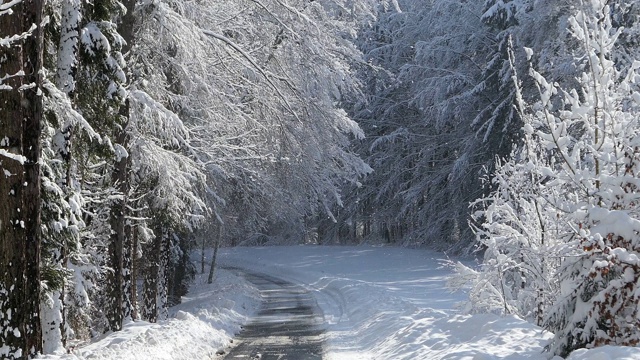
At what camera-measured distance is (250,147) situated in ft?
51.9

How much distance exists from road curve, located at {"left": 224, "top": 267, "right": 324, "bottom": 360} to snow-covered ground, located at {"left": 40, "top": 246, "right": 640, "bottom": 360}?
1.14 feet

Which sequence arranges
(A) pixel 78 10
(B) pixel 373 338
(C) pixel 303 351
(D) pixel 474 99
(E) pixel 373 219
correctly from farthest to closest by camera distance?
1. (E) pixel 373 219
2. (D) pixel 474 99
3. (B) pixel 373 338
4. (C) pixel 303 351
5. (A) pixel 78 10

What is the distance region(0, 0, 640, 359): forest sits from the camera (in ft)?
21.7

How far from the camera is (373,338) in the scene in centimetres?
1423

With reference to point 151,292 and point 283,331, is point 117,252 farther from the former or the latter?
point 283,331

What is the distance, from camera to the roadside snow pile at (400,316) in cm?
886

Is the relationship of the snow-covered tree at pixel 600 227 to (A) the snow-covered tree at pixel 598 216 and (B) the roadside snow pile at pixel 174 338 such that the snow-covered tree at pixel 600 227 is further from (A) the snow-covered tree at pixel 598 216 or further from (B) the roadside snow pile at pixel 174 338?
(B) the roadside snow pile at pixel 174 338

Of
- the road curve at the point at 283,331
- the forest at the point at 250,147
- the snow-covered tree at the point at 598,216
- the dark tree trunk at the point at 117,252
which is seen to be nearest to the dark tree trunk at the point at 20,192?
the forest at the point at 250,147

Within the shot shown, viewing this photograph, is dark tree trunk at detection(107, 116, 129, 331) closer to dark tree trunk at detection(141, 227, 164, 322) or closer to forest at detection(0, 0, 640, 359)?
forest at detection(0, 0, 640, 359)

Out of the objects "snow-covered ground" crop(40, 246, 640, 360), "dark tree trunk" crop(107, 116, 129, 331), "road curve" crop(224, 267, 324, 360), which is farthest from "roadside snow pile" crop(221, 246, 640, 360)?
"dark tree trunk" crop(107, 116, 129, 331)

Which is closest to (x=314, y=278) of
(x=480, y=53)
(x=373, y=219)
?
(x=373, y=219)

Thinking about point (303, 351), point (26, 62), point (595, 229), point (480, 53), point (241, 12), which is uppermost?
point (480, 53)

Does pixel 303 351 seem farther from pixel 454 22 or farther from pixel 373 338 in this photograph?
pixel 454 22

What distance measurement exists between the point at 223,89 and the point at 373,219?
30473 mm
